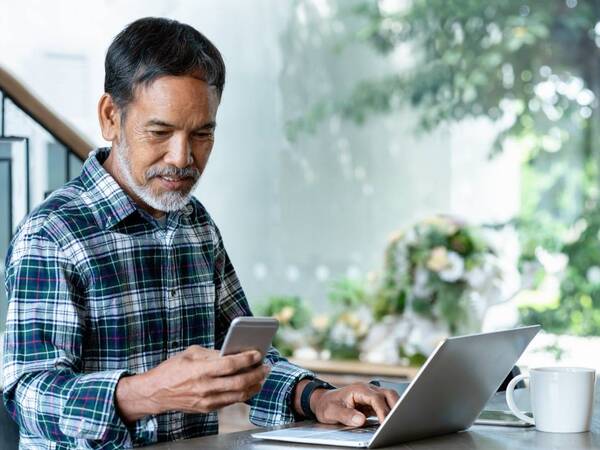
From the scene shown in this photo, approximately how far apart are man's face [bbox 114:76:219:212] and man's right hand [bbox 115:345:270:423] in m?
0.37

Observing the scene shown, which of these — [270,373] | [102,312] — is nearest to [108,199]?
[102,312]

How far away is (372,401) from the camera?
1.67 meters

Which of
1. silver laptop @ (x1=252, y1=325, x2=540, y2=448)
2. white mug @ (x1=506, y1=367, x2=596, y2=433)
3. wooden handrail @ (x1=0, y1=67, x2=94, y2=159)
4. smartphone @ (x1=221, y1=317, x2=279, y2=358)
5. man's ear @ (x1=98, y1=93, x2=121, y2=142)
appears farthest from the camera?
wooden handrail @ (x1=0, y1=67, x2=94, y2=159)

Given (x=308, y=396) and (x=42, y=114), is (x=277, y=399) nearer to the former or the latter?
(x=308, y=396)

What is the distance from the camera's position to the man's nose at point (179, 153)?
1706 millimetres

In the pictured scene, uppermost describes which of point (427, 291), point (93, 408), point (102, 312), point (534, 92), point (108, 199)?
point (534, 92)

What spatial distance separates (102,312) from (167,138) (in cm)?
29

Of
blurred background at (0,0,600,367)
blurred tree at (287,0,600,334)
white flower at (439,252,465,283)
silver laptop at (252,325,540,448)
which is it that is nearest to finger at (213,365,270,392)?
silver laptop at (252,325,540,448)

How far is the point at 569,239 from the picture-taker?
417 cm

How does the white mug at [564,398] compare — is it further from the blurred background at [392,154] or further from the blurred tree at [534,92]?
the blurred tree at [534,92]

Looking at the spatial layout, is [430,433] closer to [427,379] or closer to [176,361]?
[427,379]

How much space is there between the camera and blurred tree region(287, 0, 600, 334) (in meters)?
4.16

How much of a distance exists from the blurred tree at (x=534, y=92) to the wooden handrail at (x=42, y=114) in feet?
6.18

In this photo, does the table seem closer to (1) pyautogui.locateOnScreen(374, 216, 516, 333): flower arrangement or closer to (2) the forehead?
(2) the forehead
